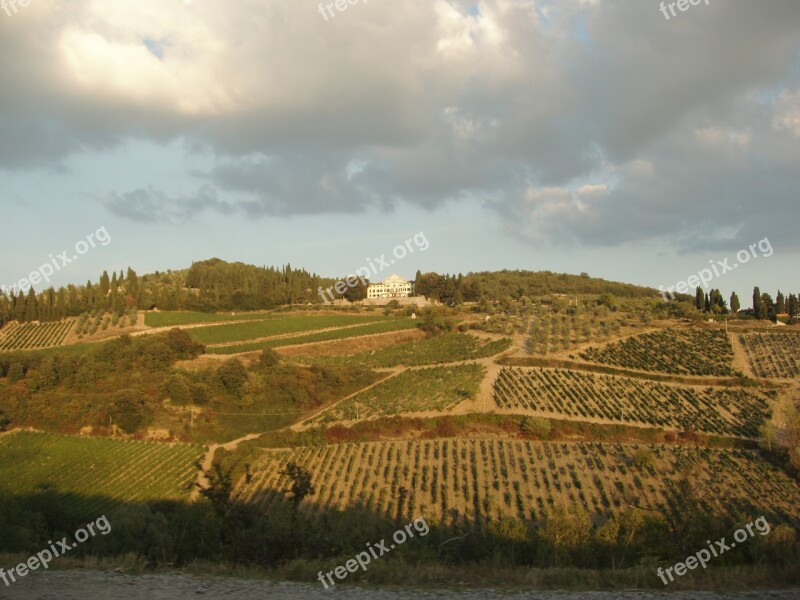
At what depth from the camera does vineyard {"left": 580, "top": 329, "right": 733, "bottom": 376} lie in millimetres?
54531

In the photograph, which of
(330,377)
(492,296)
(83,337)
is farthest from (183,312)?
(492,296)

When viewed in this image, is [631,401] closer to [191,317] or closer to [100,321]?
[191,317]

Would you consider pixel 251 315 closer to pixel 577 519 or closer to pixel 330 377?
pixel 330 377

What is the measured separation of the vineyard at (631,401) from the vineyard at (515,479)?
509cm

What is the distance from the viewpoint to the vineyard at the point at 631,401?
135 ft

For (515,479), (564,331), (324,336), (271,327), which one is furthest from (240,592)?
(564,331)

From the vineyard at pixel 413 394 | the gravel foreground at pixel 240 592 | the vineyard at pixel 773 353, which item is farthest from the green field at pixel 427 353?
the gravel foreground at pixel 240 592

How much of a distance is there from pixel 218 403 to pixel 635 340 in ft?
154

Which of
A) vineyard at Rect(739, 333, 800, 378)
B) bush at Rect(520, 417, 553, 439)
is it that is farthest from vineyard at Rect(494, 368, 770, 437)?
vineyard at Rect(739, 333, 800, 378)

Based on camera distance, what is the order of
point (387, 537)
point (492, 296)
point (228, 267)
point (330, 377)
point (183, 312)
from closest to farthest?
point (387, 537)
point (330, 377)
point (183, 312)
point (492, 296)
point (228, 267)

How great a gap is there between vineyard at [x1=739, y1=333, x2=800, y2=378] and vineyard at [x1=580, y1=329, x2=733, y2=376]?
6.79 feet

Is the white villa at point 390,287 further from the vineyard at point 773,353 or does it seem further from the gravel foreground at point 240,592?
the gravel foreground at point 240,592

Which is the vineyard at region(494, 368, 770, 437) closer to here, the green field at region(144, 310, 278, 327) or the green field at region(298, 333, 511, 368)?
the green field at region(298, 333, 511, 368)

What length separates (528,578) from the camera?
8.84 meters
